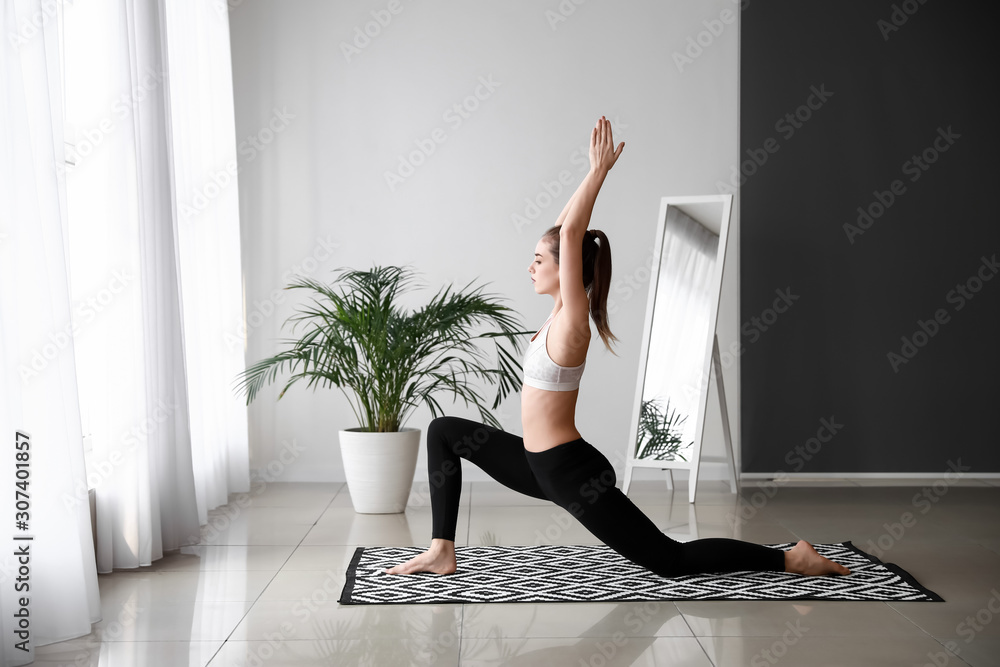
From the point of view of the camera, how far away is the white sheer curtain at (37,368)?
218 centimetres

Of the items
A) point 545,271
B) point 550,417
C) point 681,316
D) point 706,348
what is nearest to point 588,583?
point 550,417

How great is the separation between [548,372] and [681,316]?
2.24 m

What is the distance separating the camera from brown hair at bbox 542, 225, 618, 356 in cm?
280

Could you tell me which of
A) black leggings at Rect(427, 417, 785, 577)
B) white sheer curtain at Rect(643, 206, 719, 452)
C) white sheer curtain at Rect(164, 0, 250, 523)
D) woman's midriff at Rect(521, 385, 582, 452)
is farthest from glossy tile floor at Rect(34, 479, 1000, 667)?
white sheer curtain at Rect(643, 206, 719, 452)

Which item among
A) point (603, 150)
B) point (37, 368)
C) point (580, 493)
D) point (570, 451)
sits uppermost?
point (603, 150)

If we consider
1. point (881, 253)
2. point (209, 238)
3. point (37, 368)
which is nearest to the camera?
point (37, 368)

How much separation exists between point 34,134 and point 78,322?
874 millimetres

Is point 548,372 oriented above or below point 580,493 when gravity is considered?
above

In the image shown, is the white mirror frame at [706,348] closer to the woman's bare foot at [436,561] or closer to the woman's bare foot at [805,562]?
the woman's bare foot at [805,562]

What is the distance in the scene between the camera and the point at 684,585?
285 centimetres

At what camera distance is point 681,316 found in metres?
4.82

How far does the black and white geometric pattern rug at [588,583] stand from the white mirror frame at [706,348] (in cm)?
142

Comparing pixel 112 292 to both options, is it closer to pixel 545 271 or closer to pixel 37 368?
pixel 37 368

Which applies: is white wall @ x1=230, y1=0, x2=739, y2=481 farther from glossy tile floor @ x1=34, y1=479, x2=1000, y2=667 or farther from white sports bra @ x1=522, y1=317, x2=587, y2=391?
white sports bra @ x1=522, y1=317, x2=587, y2=391
